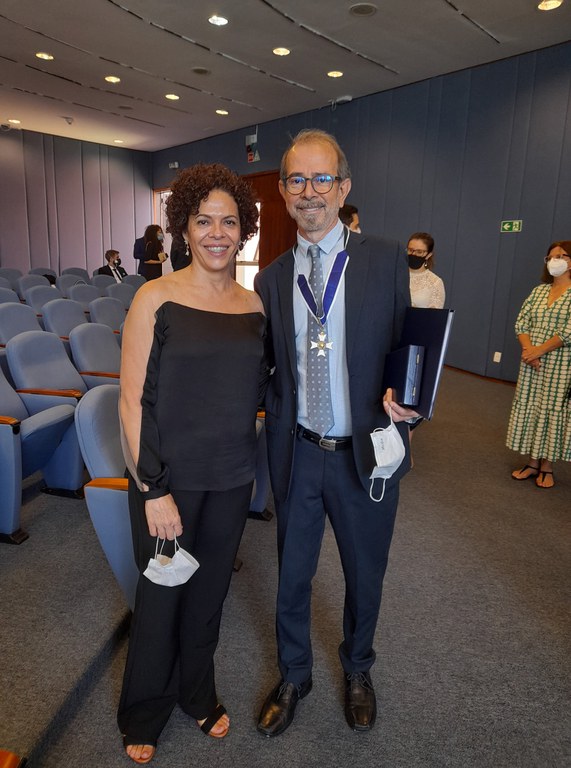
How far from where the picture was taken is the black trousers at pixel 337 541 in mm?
1573

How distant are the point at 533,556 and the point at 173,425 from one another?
7.12 ft

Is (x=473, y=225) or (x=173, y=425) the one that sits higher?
(x=473, y=225)

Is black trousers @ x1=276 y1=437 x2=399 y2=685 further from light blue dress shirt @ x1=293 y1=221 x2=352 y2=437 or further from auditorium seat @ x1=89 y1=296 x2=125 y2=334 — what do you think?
auditorium seat @ x1=89 y1=296 x2=125 y2=334

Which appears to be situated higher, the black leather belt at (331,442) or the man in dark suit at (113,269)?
the man in dark suit at (113,269)

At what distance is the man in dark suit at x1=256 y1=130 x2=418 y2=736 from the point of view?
146 centimetres

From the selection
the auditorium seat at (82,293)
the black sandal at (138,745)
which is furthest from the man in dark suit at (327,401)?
the auditorium seat at (82,293)

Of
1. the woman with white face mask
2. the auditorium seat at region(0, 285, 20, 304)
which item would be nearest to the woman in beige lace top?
the woman with white face mask

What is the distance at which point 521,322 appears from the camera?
3.68 m

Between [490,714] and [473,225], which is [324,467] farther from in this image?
[473,225]

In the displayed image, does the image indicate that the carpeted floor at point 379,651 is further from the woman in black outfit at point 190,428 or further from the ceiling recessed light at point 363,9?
the ceiling recessed light at point 363,9

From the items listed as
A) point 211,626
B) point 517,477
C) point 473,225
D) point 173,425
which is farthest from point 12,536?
point 473,225

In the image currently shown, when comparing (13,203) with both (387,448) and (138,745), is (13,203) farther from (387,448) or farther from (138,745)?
(387,448)

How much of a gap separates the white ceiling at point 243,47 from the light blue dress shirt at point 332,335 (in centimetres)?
456

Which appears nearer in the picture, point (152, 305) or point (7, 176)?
point (152, 305)
